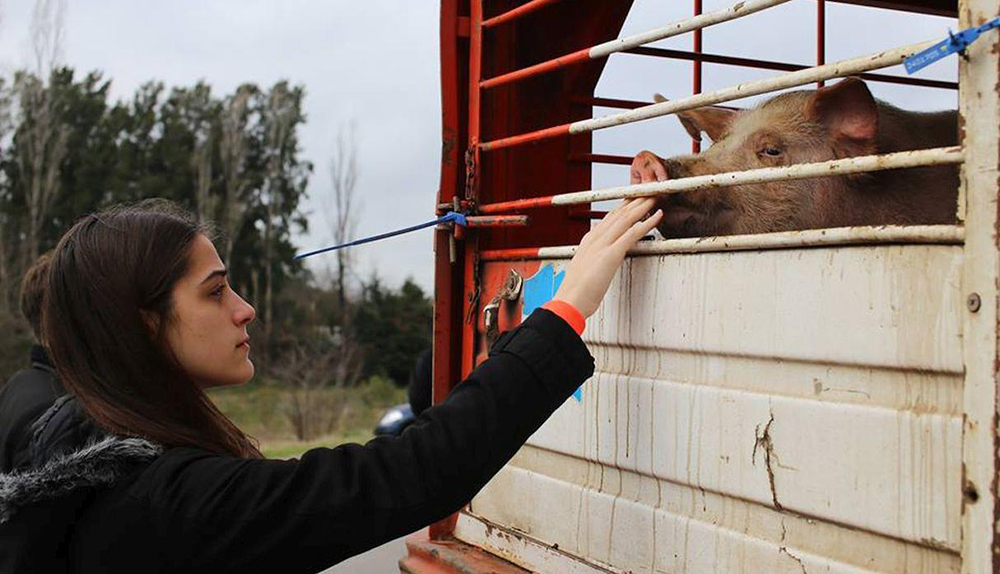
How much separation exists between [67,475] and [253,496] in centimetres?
31

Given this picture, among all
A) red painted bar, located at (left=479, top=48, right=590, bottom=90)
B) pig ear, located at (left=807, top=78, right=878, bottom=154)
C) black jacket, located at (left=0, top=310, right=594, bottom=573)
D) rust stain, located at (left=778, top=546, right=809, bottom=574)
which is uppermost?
red painted bar, located at (left=479, top=48, right=590, bottom=90)

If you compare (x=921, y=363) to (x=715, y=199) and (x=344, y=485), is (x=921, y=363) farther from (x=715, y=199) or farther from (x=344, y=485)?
(x=715, y=199)

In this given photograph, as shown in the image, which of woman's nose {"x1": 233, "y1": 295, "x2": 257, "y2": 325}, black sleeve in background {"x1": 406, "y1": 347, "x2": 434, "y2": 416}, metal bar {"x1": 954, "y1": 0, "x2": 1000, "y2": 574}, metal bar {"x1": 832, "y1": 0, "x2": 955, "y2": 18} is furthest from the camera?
black sleeve in background {"x1": 406, "y1": 347, "x2": 434, "y2": 416}

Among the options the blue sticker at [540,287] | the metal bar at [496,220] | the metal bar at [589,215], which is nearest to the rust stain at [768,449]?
the blue sticker at [540,287]

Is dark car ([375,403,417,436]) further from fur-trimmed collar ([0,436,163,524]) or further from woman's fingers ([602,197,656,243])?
fur-trimmed collar ([0,436,163,524])

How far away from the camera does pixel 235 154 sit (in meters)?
30.3

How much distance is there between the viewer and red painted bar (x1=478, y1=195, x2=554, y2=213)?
107 inches

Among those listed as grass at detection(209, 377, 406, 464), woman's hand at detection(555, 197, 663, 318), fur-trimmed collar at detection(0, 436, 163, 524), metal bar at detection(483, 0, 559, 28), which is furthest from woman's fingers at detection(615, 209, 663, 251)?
grass at detection(209, 377, 406, 464)

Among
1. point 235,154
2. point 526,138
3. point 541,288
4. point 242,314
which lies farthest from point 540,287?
point 235,154

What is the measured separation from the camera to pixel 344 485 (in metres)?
1.90

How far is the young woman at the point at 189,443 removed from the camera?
5.98ft

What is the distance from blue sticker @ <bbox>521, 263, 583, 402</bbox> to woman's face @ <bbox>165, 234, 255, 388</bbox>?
80 cm

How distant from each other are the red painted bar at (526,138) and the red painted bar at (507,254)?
29cm

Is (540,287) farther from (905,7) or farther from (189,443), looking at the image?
(905,7)
